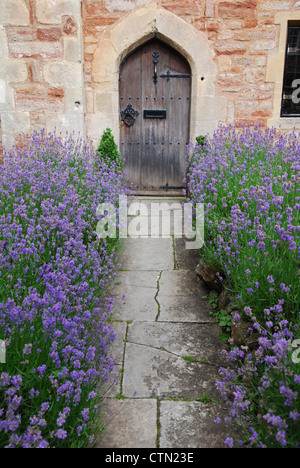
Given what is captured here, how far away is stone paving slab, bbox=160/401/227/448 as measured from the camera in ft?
6.05

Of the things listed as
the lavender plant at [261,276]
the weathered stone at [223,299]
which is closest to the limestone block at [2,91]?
the lavender plant at [261,276]

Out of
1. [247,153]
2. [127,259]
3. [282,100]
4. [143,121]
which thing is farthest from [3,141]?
[282,100]

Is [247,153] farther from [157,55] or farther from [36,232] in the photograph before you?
[157,55]

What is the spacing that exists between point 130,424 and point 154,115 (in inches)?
202

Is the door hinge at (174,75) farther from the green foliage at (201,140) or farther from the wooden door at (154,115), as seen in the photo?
the green foliage at (201,140)

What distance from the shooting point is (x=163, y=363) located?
243cm

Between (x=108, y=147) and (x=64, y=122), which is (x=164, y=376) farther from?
(x=64, y=122)

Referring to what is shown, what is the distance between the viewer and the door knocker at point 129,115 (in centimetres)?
617

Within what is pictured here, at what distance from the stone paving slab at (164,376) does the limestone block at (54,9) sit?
4885mm

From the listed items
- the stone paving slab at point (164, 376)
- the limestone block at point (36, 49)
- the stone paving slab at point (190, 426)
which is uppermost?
the limestone block at point (36, 49)

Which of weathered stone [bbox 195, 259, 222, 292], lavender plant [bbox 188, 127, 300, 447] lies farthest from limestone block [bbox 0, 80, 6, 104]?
weathered stone [bbox 195, 259, 222, 292]

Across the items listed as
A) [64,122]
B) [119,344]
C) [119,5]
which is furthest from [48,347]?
[119,5]

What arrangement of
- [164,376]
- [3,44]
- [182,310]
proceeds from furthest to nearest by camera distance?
[3,44] → [182,310] → [164,376]

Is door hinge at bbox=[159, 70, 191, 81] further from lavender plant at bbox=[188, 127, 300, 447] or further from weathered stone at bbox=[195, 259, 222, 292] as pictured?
weathered stone at bbox=[195, 259, 222, 292]
